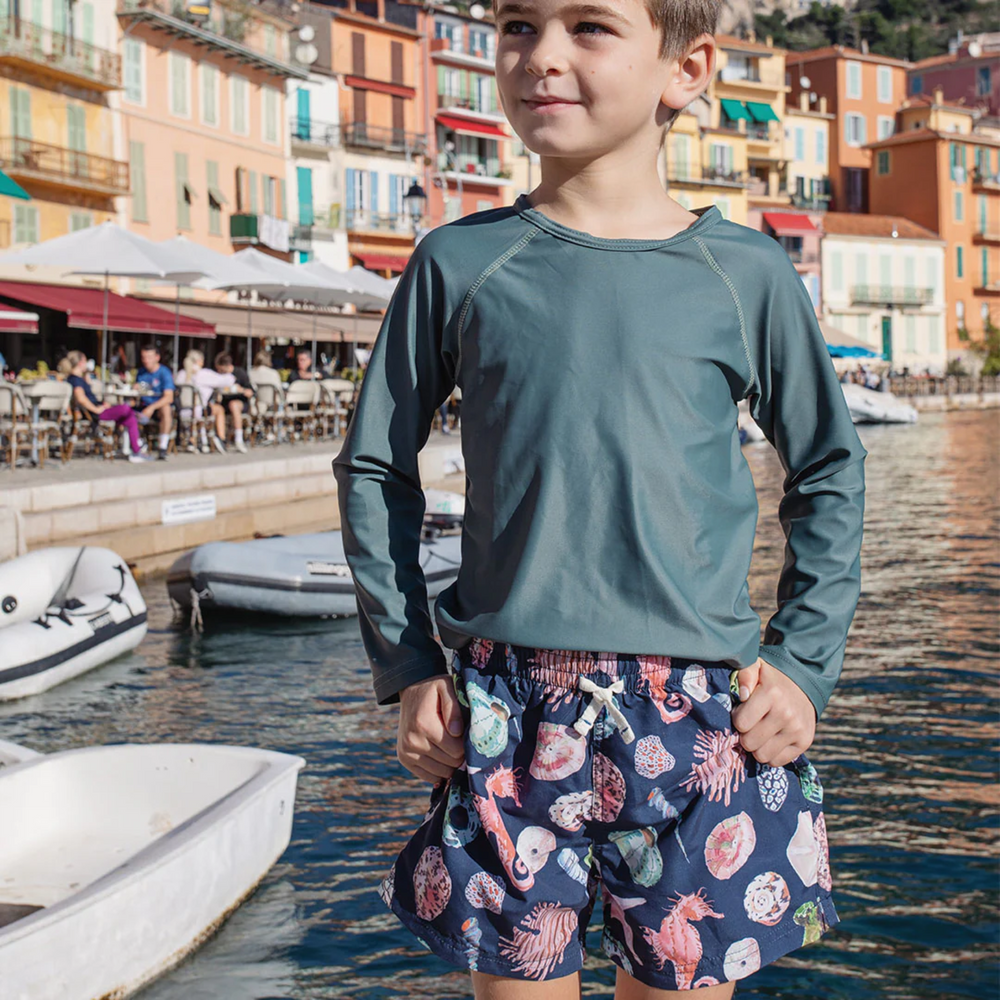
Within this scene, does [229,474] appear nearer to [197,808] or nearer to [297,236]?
[197,808]

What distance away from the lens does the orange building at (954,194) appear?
2576 inches

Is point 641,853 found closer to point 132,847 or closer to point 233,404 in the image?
point 132,847

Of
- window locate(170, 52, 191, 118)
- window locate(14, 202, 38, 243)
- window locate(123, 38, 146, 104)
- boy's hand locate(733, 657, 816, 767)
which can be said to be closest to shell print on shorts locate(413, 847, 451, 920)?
boy's hand locate(733, 657, 816, 767)

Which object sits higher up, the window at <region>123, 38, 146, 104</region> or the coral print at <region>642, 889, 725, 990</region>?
the window at <region>123, 38, 146, 104</region>

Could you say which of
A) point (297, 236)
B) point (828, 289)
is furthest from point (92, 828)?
point (828, 289)

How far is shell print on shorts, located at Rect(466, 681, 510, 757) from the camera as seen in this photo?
5.60 ft

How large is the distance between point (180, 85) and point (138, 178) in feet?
11.0

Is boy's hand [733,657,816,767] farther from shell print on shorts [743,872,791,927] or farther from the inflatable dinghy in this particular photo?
the inflatable dinghy

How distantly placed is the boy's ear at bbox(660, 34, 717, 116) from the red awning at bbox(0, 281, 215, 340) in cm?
2306

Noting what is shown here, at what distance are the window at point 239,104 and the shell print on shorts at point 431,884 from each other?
37.6m

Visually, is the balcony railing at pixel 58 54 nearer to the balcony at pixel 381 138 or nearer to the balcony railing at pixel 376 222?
the balcony railing at pixel 376 222

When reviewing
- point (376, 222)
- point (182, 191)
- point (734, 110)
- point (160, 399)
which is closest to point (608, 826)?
point (160, 399)

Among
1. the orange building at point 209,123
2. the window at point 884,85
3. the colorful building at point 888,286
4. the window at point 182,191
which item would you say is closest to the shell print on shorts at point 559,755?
the orange building at point 209,123

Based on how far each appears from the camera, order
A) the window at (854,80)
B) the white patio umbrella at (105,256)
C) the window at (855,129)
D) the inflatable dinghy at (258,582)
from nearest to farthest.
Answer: the inflatable dinghy at (258,582) → the white patio umbrella at (105,256) → the window at (855,129) → the window at (854,80)
